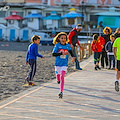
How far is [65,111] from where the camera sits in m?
7.96

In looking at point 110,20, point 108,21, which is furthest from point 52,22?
point 110,20

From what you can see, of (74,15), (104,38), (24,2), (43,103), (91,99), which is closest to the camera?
(43,103)

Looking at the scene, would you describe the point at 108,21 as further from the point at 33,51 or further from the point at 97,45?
the point at 33,51

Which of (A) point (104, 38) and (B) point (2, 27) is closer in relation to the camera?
(A) point (104, 38)

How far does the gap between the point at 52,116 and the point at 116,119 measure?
109 centimetres

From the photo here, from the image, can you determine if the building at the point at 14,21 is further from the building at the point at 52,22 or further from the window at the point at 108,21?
the window at the point at 108,21

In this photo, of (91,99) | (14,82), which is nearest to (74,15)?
(14,82)

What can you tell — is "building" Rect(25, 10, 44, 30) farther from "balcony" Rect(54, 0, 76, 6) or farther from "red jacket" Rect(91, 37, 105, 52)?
"red jacket" Rect(91, 37, 105, 52)

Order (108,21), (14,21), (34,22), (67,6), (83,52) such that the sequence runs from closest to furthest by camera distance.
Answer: (83,52) → (108,21) → (14,21) → (34,22) → (67,6)

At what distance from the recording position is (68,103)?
884 cm

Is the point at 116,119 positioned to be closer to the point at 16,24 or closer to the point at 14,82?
the point at 14,82

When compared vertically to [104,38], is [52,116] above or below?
below

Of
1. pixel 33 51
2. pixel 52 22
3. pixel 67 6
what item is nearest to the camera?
pixel 33 51

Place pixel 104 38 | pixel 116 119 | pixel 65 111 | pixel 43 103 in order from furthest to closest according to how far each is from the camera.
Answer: pixel 104 38, pixel 43 103, pixel 65 111, pixel 116 119
